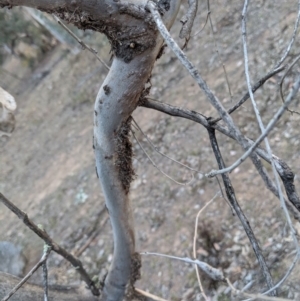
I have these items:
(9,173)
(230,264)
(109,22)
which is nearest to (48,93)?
(9,173)

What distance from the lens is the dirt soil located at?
273 cm

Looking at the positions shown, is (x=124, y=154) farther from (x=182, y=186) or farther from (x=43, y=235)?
(x=182, y=186)

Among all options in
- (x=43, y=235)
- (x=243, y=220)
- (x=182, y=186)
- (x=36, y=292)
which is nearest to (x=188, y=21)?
(x=243, y=220)

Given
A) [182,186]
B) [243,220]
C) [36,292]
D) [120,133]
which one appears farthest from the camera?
[182,186]

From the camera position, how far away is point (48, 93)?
9.95 metres

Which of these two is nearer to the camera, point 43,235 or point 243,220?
point 243,220

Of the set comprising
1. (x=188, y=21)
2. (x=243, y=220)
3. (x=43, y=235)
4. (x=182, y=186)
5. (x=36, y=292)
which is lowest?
(x=36, y=292)

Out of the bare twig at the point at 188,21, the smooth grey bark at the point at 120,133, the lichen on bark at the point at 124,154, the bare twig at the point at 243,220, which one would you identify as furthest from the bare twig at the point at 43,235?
the bare twig at the point at 188,21

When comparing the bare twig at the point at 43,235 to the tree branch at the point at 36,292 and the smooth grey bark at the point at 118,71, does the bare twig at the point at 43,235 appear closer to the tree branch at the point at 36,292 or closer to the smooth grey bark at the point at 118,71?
the tree branch at the point at 36,292

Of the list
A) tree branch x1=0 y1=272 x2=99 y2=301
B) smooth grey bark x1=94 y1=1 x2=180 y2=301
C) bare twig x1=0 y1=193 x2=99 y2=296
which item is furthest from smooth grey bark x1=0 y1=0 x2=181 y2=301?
tree branch x1=0 y1=272 x2=99 y2=301

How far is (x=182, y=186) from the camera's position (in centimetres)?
355

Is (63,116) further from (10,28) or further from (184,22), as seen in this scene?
(184,22)

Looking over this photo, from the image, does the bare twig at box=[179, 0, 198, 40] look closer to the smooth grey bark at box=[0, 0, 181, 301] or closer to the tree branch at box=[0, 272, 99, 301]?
the smooth grey bark at box=[0, 0, 181, 301]

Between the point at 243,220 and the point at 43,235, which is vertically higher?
the point at 243,220
